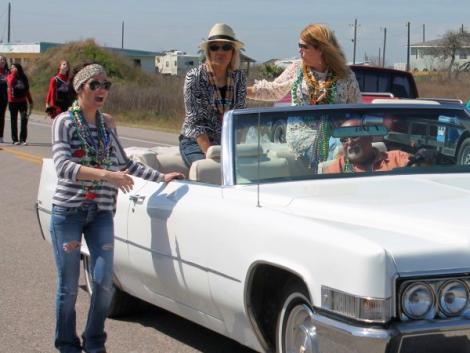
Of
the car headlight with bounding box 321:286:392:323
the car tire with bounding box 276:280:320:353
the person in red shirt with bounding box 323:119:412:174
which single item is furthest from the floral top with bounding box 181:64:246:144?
the car headlight with bounding box 321:286:392:323

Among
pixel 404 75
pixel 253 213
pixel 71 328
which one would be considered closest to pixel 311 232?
pixel 253 213

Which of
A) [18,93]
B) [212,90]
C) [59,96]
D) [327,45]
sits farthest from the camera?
[18,93]

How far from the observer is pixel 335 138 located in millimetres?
5348

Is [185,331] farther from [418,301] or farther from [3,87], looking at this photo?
[3,87]

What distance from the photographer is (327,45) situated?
20.7ft

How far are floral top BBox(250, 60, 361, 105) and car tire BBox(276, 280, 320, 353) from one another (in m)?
2.45

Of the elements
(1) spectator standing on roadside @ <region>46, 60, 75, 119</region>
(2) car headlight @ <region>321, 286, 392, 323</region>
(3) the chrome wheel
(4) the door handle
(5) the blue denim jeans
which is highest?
(1) spectator standing on roadside @ <region>46, 60, 75, 119</region>

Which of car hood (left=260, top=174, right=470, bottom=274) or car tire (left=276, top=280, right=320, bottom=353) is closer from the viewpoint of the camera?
car hood (left=260, top=174, right=470, bottom=274)

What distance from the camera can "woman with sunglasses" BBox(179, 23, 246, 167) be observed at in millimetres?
6473

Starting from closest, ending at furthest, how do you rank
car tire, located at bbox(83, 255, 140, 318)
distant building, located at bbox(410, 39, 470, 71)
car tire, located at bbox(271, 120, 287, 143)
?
car tire, located at bbox(271, 120, 287, 143)
car tire, located at bbox(83, 255, 140, 318)
distant building, located at bbox(410, 39, 470, 71)

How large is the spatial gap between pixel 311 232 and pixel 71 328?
5.86 feet

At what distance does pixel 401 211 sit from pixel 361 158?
107cm

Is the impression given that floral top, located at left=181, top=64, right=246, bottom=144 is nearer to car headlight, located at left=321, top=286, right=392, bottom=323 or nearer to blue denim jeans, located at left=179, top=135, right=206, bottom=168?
blue denim jeans, located at left=179, top=135, right=206, bottom=168

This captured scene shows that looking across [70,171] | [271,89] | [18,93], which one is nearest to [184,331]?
[70,171]
